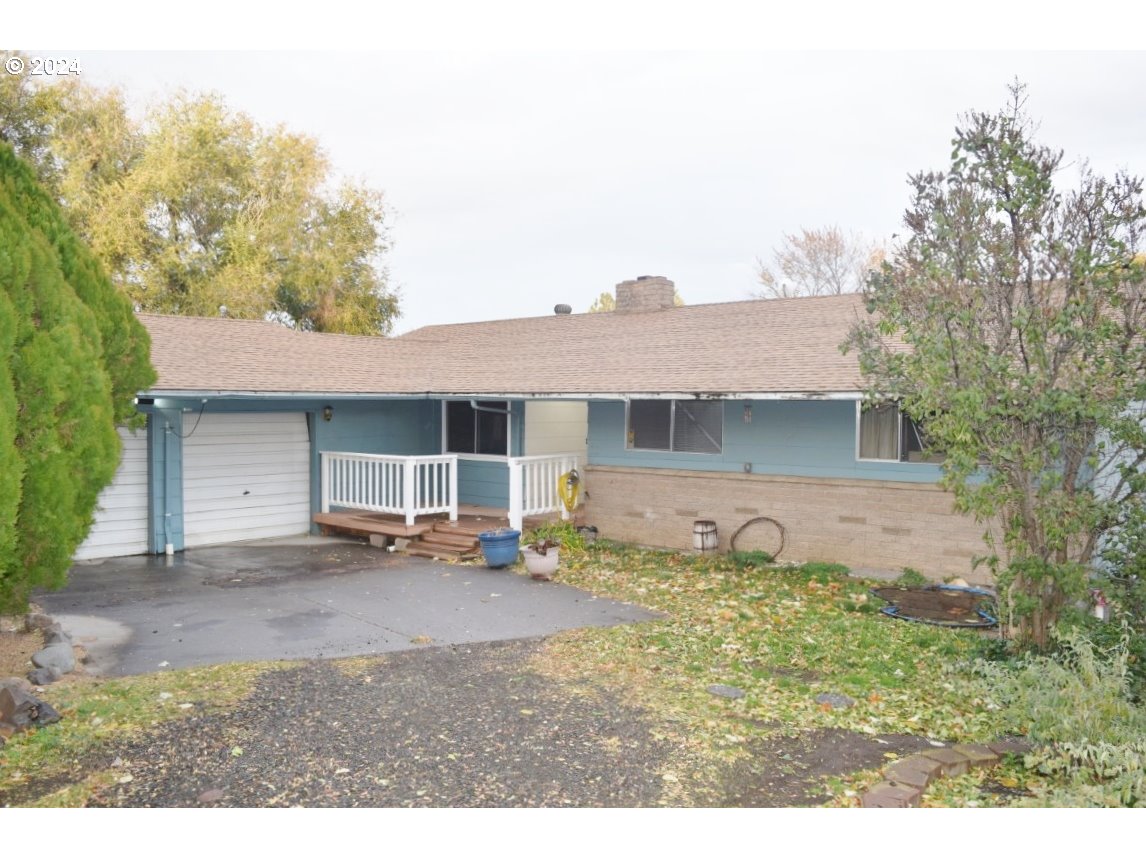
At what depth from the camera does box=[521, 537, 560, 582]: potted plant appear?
10641 mm

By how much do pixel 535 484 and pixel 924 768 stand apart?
9.20m

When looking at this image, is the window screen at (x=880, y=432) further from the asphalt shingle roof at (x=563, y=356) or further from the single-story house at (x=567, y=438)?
the asphalt shingle roof at (x=563, y=356)

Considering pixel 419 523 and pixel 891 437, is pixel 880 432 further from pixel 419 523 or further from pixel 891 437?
pixel 419 523

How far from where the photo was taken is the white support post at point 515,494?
41.9 ft

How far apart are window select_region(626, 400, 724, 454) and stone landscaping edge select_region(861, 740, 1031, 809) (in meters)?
7.43

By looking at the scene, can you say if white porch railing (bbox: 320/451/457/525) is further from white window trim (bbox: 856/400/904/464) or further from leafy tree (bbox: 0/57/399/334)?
leafy tree (bbox: 0/57/399/334)

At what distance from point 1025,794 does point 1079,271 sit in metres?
3.65

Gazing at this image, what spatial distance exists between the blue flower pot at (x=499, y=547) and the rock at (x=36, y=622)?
4981mm

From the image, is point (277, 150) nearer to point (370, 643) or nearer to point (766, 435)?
point (766, 435)

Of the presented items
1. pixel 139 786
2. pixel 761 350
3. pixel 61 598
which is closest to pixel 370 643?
pixel 139 786

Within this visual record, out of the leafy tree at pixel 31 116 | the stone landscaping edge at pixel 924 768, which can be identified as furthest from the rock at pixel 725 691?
the leafy tree at pixel 31 116

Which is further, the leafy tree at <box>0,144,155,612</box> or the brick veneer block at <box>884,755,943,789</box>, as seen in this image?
the leafy tree at <box>0,144,155,612</box>

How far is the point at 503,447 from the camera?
1474cm

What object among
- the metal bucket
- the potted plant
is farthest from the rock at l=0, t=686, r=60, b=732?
the metal bucket
